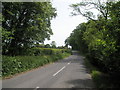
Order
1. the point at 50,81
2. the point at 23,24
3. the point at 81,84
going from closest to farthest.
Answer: the point at 81,84 → the point at 50,81 → the point at 23,24

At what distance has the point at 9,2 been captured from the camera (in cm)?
2120

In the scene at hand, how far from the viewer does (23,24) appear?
78.9ft

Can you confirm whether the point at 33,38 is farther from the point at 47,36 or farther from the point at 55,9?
the point at 55,9

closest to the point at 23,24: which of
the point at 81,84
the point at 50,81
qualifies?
the point at 50,81

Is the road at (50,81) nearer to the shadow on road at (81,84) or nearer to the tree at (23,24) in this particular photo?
the shadow on road at (81,84)

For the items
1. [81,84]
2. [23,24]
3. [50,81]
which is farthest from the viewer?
[23,24]

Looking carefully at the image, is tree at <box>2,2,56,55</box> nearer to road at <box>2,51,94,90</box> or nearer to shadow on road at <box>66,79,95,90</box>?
road at <box>2,51,94,90</box>

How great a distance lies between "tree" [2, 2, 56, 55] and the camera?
22328mm

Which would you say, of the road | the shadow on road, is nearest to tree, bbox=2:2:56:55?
the road

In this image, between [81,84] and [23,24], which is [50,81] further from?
[23,24]

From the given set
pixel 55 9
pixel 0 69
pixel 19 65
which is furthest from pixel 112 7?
pixel 55 9

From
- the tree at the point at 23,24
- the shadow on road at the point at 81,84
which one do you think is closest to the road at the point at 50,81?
the shadow on road at the point at 81,84

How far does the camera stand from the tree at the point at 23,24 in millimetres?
22328

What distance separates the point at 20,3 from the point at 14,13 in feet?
6.51
